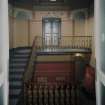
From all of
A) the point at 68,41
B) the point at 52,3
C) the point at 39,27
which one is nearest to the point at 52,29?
the point at 39,27

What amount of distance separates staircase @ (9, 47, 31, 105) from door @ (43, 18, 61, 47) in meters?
3.03

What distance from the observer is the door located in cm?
1348

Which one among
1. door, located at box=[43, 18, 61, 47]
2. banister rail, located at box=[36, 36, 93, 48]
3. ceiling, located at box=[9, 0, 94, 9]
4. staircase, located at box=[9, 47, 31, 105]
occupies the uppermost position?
ceiling, located at box=[9, 0, 94, 9]

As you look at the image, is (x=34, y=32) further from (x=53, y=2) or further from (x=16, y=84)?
(x=16, y=84)

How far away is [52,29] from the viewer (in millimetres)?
13898

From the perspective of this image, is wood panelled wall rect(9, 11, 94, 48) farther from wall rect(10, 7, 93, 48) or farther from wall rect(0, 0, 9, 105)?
wall rect(0, 0, 9, 105)

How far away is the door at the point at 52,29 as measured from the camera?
1348 centimetres

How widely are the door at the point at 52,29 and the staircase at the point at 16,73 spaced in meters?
3.03

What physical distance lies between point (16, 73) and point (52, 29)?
5.81 metres

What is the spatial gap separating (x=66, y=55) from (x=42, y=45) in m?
1.82

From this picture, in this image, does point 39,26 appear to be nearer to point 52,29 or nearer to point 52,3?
point 52,29

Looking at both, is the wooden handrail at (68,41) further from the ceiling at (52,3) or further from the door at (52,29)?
the ceiling at (52,3)

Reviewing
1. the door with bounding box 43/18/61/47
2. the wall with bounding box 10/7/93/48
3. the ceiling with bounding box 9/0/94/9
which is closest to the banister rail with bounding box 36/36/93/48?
the door with bounding box 43/18/61/47

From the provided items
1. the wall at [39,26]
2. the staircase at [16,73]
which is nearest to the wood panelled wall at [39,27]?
the wall at [39,26]
